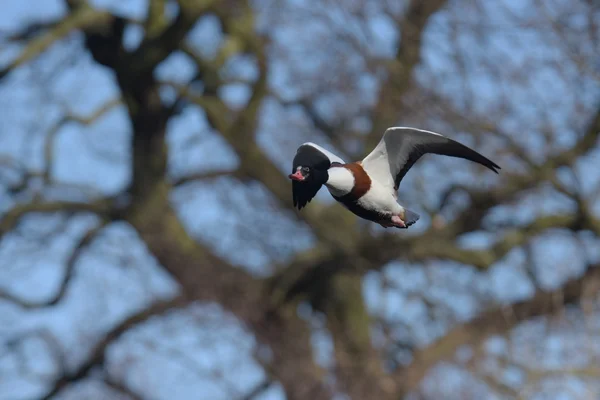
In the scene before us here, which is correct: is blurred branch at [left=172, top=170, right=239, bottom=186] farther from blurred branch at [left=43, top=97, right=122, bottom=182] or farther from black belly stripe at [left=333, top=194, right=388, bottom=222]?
black belly stripe at [left=333, top=194, right=388, bottom=222]

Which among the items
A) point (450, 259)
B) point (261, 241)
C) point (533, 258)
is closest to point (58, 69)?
point (261, 241)

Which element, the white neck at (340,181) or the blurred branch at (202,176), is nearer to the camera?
the white neck at (340,181)

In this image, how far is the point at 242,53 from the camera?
8180 mm

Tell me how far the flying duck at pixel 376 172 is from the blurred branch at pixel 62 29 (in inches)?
191

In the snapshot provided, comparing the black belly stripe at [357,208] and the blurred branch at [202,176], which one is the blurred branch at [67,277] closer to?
the blurred branch at [202,176]

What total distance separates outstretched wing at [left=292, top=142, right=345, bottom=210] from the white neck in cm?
2

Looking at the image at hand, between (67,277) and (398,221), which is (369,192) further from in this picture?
(67,277)

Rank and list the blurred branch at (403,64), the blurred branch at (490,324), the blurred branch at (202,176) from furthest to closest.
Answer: the blurred branch at (202,176) → the blurred branch at (490,324) → the blurred branch at (403,64)

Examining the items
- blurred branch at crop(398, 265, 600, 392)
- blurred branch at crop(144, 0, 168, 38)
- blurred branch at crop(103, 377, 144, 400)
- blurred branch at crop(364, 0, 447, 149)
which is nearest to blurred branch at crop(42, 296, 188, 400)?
blurred branch at crop(103, 377, 144, 400)

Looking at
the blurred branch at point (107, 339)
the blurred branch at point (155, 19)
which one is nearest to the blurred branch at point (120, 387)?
the blurred branch at point (107, 339)

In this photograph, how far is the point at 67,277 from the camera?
328 inches

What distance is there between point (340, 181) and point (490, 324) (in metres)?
4.71

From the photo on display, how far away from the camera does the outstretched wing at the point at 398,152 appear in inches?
129

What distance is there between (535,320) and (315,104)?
2.30 m
